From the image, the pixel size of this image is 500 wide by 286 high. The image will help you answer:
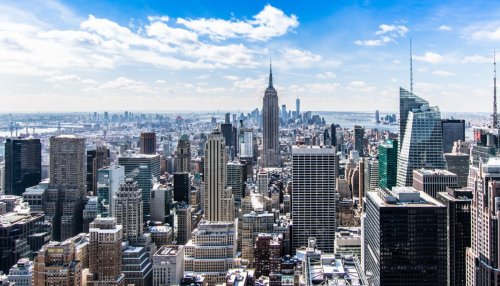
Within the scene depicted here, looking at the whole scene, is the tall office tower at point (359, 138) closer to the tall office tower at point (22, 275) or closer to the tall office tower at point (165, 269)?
the tall office tower at point (165, 269)

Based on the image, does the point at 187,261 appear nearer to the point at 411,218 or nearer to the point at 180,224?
the point at 180,224

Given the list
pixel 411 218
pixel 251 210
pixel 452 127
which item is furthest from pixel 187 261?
pixel 452 127

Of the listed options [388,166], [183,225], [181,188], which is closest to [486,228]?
[183,225]

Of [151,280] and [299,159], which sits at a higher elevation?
[299,159]

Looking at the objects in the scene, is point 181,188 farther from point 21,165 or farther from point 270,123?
point 270,123

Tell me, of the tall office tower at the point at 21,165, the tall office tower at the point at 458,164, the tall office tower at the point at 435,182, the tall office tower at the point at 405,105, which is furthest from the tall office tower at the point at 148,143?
the tall office tower at the point at 435,182

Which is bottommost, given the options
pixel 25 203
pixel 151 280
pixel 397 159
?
pixel 151 280
